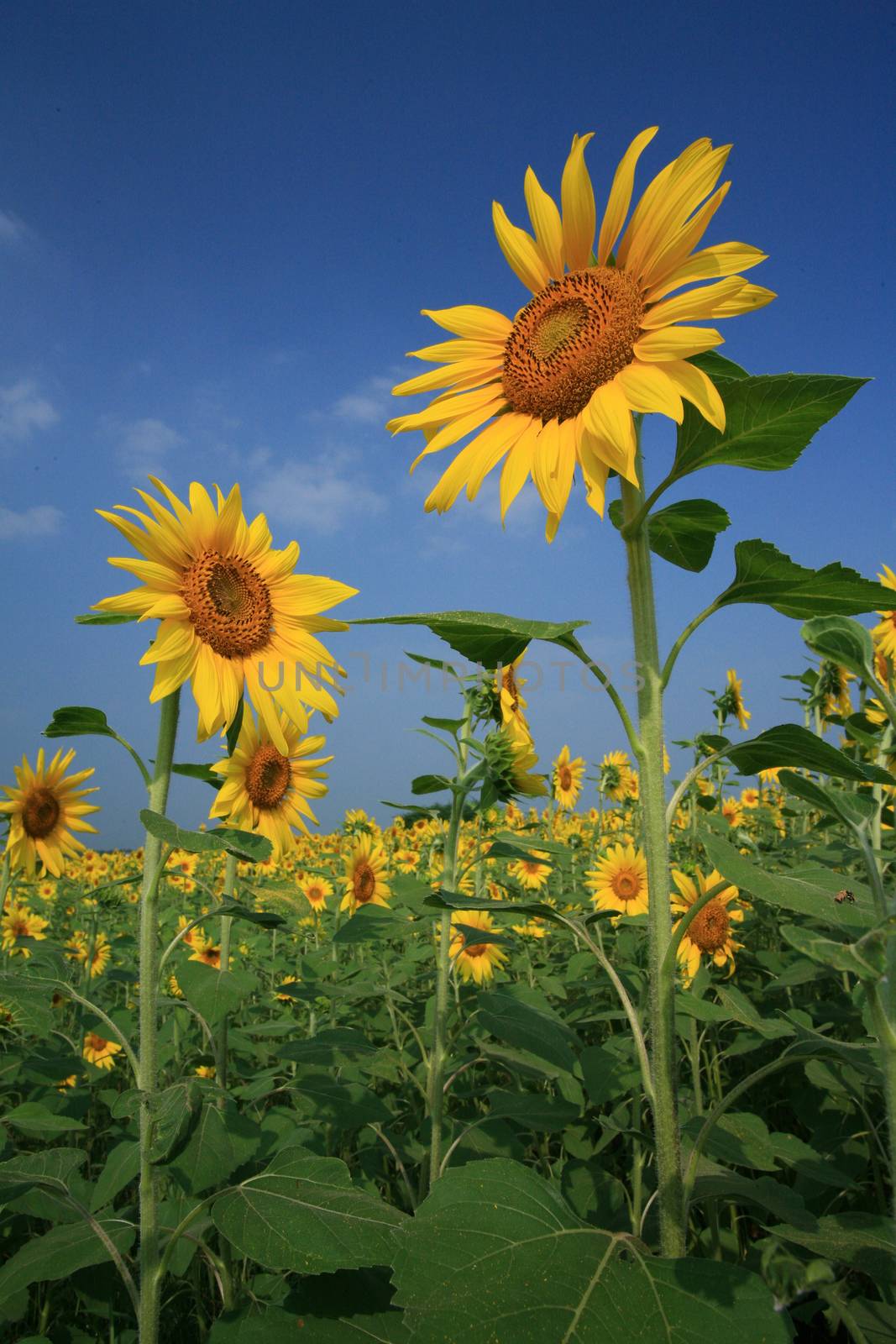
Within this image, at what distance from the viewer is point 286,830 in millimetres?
3414

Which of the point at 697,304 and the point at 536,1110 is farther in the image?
the point at 536,1110

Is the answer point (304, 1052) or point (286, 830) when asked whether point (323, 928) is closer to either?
point (286, 830)

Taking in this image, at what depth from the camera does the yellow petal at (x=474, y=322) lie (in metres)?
1.92

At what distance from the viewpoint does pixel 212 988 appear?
7.87 ft

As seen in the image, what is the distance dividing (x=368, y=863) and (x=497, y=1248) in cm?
405

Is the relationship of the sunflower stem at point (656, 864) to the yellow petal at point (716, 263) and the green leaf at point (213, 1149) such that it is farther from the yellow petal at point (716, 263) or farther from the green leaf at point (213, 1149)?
the green leaf at point (213, 1149)

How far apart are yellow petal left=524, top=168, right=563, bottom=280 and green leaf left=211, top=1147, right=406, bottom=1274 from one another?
208 centimetres

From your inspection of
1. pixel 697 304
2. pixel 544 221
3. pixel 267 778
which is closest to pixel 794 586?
pixel 697 304

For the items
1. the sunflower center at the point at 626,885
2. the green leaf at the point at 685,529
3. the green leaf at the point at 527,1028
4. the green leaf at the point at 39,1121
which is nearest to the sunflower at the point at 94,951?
the green leaf at the point at 39,1121

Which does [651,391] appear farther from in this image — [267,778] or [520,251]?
[267,778]

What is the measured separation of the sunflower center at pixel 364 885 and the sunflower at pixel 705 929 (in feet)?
6.16

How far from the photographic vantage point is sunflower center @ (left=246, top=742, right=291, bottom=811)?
10.9 feet

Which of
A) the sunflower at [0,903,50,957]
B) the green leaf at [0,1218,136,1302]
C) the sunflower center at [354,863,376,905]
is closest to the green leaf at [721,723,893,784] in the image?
the green leaf at [0,1218,136,1302]

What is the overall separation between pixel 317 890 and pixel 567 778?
261 centimetres
